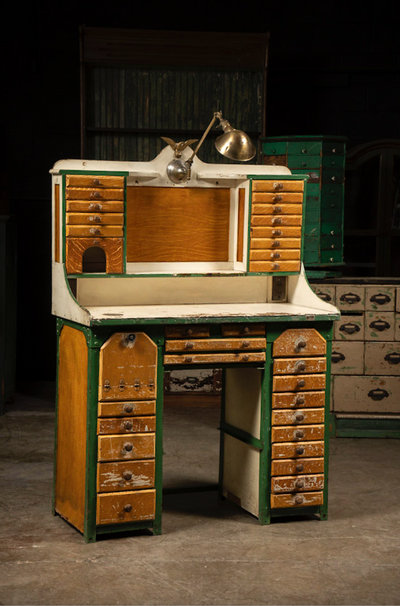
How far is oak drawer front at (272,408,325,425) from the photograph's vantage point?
13.3 ft

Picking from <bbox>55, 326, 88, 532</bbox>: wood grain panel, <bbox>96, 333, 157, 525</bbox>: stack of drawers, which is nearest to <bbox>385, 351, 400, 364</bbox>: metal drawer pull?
<bbox>96, 333, 157, 525</bbox>: stack of drawers

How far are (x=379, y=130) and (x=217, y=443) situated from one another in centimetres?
304

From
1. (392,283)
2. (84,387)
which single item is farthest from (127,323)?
(392,283)

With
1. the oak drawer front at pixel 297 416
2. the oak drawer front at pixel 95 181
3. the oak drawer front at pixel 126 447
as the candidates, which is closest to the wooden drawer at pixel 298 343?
the oak drawer front at pixel 297 416

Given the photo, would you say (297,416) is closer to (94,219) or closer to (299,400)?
(299,400)

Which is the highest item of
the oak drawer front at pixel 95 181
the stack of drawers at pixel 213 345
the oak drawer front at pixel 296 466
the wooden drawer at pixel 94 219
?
the oak drawer front at pixel 95 181

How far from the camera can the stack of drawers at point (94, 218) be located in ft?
12.9

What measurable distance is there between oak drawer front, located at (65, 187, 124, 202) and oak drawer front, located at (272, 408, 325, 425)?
126 cm

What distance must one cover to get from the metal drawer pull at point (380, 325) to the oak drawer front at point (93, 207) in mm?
2402

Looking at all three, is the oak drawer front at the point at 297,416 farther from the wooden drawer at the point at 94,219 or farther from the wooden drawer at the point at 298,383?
the wooden drawer at the point at 94,219

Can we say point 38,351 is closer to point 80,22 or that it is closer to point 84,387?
point 80,22

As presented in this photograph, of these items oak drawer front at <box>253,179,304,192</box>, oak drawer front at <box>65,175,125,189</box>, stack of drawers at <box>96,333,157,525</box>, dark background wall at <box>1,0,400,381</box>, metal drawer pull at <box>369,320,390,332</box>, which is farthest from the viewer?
dark background wall at <box>1,0,400,381</box>

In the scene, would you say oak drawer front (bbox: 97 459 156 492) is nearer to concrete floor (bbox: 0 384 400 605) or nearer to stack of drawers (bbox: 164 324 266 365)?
concrete floor (bbox: 0 384 400 605)

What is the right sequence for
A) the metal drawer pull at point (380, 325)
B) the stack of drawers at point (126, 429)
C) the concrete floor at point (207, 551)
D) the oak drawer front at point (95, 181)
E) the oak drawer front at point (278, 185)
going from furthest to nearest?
1. the metal drawer pull at point (380, 325)
2. the oak drawer front at point (278, 185)
3. the oak drawer front at point (95, 181)
4. the stack of drawers at point (126, 429)
5. the concrete floor at point (207, 551)
